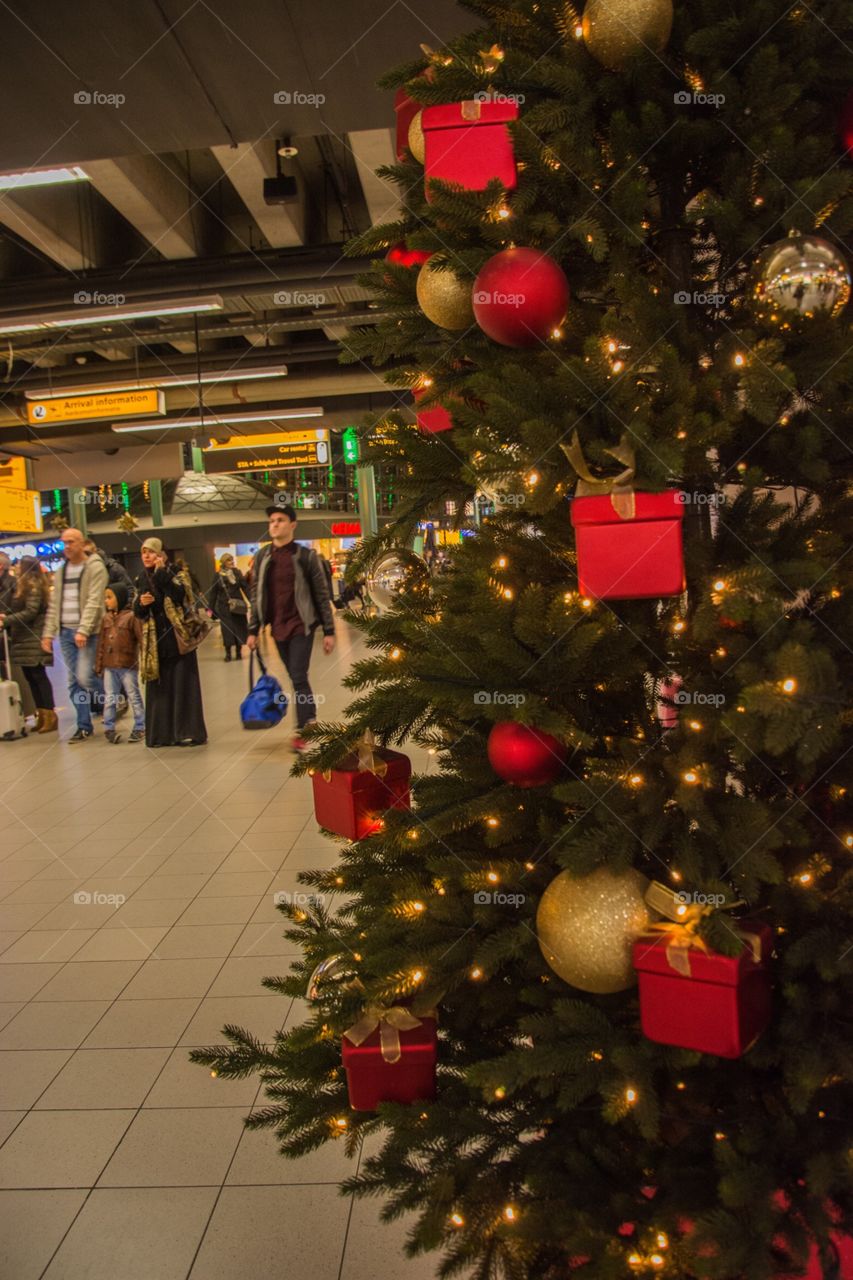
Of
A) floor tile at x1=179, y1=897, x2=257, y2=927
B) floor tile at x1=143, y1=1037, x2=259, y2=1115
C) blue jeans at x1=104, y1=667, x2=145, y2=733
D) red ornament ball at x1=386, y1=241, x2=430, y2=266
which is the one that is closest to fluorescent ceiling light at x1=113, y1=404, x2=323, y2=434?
blue jeans at x1=104, y1=667, x2=145, y2=733

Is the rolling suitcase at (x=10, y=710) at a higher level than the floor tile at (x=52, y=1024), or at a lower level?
higher

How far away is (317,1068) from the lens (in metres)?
1.49

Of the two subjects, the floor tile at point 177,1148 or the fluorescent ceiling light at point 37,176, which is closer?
the floor tile at point 177,1148

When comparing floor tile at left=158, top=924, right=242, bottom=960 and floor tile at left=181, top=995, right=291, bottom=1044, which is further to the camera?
floor tile at left=158, top=924, right=242, bottom=960

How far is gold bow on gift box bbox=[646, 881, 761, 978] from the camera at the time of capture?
1.08m

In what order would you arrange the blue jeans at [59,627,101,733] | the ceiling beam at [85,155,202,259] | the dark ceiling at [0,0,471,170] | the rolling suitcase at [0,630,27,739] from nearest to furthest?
the dark ceiling at [0,0,471,170], the ceiling beam at [85,155,202,259], the blue jeans at [59,627,101,733], the rolling suitcase at [0,630,27,739]

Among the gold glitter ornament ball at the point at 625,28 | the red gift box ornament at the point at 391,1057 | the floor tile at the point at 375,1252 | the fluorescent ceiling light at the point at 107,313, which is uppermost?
the fluorescent ceiling light at the point at 107,313

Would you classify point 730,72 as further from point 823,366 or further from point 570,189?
point 823,366

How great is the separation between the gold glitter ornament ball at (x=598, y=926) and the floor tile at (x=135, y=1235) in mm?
1226

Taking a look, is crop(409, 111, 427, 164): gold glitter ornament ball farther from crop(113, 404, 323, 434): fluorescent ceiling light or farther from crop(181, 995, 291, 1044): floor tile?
crop(113, 404, 323, 434): fluorescent ceiling light

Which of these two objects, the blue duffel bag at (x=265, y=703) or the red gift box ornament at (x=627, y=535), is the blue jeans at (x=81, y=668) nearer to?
the blue duffel bag at (x=265, y=703)

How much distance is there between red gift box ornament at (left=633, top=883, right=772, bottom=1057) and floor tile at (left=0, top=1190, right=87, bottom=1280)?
1.56 meters

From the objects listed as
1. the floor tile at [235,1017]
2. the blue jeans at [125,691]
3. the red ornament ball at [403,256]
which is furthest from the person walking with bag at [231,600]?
the red ornament ball at [403,256]

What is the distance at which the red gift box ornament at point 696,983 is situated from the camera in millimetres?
1053
